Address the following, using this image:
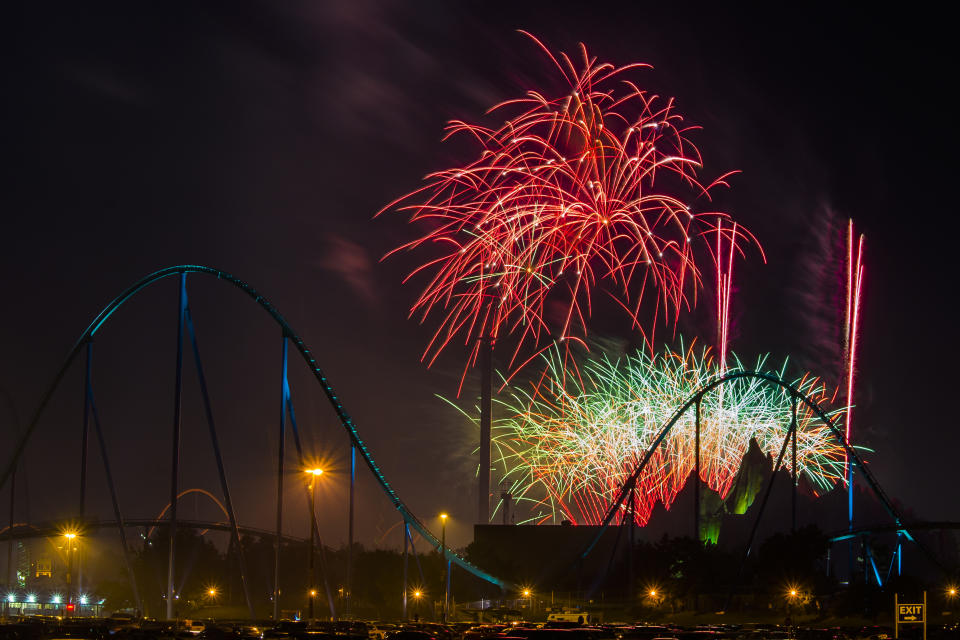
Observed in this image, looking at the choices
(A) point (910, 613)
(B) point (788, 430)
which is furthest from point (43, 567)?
(A) point (910, 613)

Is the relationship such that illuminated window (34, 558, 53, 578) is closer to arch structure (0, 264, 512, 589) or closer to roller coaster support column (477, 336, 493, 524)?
roller coaster support column (477, 336, 493, 524)

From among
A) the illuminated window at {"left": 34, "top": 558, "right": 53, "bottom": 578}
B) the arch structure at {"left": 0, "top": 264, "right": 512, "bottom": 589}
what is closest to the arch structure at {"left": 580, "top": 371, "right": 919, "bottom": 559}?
the arch structure at {"left": 0, "top": 264, "right": 512, "bottom": 589}

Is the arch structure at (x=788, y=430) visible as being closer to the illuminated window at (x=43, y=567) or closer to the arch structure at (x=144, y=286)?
the arch structure at (x=144, y=286)

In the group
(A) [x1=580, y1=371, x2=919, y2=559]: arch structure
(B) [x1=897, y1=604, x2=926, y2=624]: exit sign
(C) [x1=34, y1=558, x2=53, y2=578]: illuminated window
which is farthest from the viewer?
(C) [x1=34, y1=558, x2=53, y2=578]: illuminated window

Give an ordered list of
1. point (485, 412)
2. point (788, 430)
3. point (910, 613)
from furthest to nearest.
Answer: point (485, 412) < point (788, 430) < point (910, 613)

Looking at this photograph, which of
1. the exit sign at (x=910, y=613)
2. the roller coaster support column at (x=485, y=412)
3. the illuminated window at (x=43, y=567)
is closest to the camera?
the exit sign at (x=910, y=613)

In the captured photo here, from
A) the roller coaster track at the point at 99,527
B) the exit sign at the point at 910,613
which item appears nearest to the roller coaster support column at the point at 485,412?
the roller coaster track at the point at 99,527

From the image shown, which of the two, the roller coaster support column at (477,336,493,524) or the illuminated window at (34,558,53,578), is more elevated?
the roller coaster support column at (477,336,493,524)

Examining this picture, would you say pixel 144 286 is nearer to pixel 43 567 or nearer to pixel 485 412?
pixel 485 412

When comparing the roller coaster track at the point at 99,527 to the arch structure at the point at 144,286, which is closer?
the arch structure at the point at 144,286

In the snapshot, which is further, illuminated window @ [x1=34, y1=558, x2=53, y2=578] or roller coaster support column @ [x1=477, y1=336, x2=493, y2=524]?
illuminated window @ [x1=34, y1=558, x2=53, y2=578]

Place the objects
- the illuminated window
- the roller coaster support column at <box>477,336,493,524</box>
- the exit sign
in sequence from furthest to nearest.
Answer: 1. the illuminated window
2. the roller coaster support column at <box>477,336,493,524</box>
3. the exit sign
